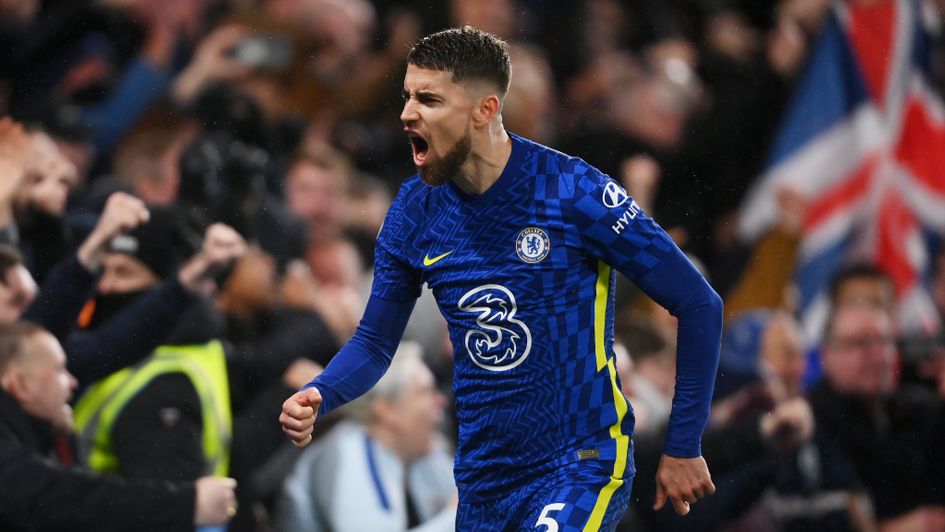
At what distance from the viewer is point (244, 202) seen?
5.89 metres

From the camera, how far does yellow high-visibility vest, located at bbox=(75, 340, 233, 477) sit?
511 centimetres

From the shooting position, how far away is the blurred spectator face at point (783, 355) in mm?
6805

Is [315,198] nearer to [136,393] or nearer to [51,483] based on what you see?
[136,393]

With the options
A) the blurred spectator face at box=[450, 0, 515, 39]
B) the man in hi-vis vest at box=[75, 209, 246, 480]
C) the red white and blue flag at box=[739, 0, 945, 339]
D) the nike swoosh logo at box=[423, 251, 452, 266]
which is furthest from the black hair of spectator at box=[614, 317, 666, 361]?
the nike swoosh logo at box=[423, 251, 452, 266]

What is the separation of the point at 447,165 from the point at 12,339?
2.28m

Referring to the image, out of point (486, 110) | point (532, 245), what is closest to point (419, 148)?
point (486, 110)

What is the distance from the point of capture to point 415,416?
5.59 meters

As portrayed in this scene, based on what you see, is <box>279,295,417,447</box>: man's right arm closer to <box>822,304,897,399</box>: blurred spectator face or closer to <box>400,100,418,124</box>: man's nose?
<box>400,100,418,124</box>: man's nose

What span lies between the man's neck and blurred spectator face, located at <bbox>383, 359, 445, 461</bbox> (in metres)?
2.16

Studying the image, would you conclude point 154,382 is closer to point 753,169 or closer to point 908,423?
point 908,423

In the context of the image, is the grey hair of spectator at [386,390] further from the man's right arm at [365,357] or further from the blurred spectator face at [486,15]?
the blurred spectator face at [486,15]

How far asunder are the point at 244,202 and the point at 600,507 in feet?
9.46

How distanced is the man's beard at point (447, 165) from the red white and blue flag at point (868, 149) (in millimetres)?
5523

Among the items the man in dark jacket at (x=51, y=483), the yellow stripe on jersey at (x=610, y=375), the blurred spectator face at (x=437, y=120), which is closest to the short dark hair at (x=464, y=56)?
the blurred spectator face at (x=437, y=120)
